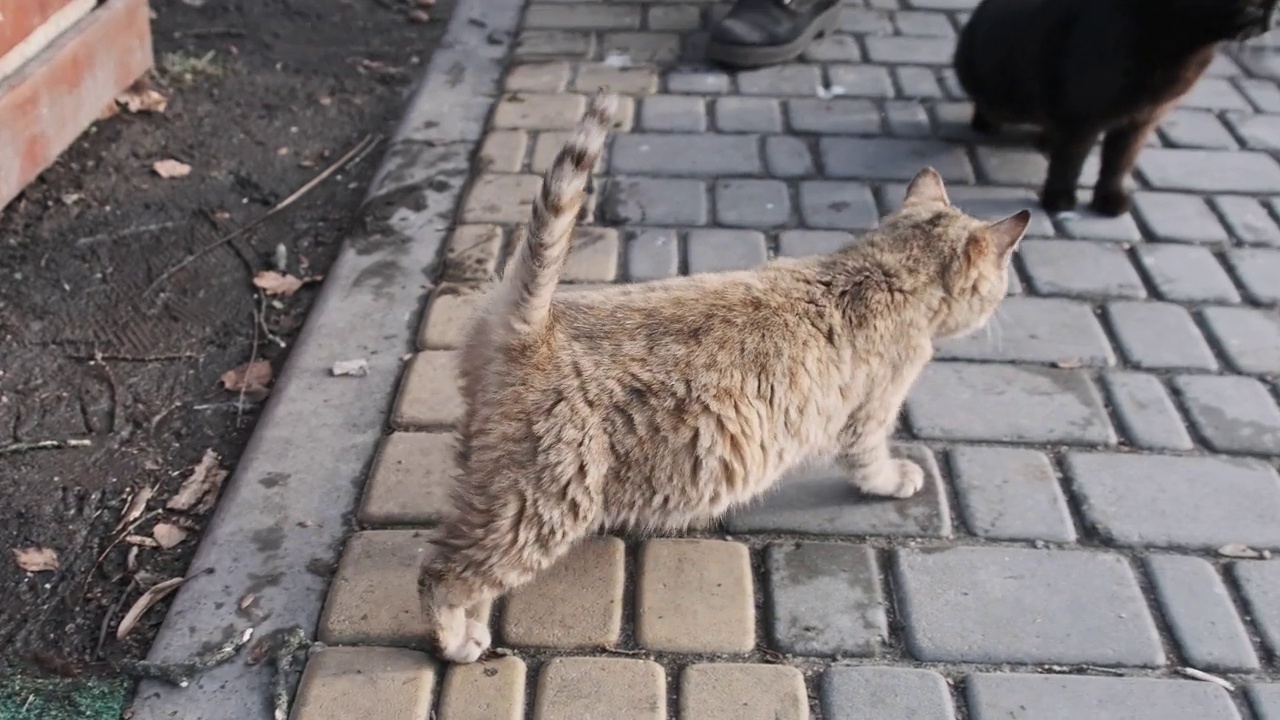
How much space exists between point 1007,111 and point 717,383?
2503 millimetres

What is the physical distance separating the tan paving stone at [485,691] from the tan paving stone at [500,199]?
6.21 feet

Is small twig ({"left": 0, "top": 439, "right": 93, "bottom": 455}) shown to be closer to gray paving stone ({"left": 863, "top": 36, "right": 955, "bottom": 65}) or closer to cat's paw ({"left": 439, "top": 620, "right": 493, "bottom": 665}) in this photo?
cat's paw ({"left": 439, "top": 620, "right": 493, "bottom": 665})

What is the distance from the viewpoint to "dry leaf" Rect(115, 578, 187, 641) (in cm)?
247

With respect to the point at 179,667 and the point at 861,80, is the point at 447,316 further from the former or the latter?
the point at 861,80

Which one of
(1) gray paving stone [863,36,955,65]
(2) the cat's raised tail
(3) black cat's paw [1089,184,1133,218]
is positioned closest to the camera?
(2) the cat's raised tail

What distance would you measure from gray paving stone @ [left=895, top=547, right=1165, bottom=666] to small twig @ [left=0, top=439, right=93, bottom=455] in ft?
7.45

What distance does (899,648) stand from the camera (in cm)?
242

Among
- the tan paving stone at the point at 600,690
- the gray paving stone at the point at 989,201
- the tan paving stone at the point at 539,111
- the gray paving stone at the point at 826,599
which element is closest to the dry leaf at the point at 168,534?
the tan paving stone at the point at 600,690

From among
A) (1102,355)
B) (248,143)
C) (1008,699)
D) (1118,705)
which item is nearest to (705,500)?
(1008,699)

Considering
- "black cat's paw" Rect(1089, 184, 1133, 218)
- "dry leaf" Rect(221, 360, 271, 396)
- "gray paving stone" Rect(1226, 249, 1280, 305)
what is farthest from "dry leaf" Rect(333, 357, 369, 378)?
"gray paving stone" Rect(1226, 249, 1280, 305)

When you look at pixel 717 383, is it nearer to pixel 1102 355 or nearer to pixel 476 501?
pixel 476 501

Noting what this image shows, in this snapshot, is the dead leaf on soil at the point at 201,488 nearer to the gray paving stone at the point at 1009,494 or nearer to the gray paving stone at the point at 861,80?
the gray paving stone at the point at 1009,494

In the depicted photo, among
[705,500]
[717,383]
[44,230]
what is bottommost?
[44,230]

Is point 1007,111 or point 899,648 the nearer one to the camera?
point 899,648
